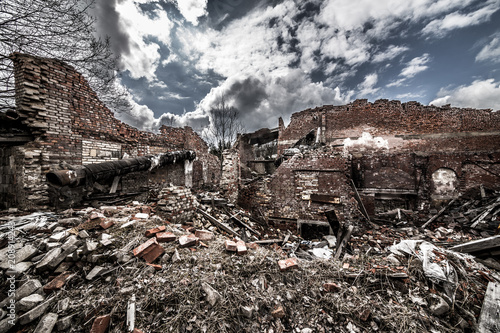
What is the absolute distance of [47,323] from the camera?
5.01ft

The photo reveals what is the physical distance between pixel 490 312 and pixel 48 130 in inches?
377

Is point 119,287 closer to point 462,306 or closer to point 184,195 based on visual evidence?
point 184,195

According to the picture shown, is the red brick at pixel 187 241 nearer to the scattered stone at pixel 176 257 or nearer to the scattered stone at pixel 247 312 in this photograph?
the scattered stone at pixel 176 257

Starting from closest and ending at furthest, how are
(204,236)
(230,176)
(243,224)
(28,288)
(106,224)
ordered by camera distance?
(28,288)
(106,224)
(204,236)
(243,224)
(230,176)

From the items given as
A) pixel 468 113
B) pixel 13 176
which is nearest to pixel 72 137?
pixel 13 176

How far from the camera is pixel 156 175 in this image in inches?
308

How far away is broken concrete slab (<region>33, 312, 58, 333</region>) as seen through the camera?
149 cm

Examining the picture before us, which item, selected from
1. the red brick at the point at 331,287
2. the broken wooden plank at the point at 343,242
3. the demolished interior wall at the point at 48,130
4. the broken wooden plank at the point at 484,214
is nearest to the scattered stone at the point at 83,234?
the demolished interior wall at the point at 48,130

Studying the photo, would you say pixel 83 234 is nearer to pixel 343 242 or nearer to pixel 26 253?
pixel 26 253

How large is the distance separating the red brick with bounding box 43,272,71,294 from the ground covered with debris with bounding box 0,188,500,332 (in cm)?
1

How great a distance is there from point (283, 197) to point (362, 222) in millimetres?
3039

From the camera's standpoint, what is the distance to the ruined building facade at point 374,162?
608 cm

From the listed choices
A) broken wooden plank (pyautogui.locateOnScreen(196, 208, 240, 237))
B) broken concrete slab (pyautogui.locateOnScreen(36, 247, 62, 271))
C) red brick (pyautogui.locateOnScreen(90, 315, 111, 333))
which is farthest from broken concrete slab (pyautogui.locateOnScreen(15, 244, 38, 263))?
broken wooden plank (pyautogui.locateOnScreen(196, 208, 240, 237))

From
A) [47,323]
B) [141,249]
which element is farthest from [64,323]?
[141,249]
